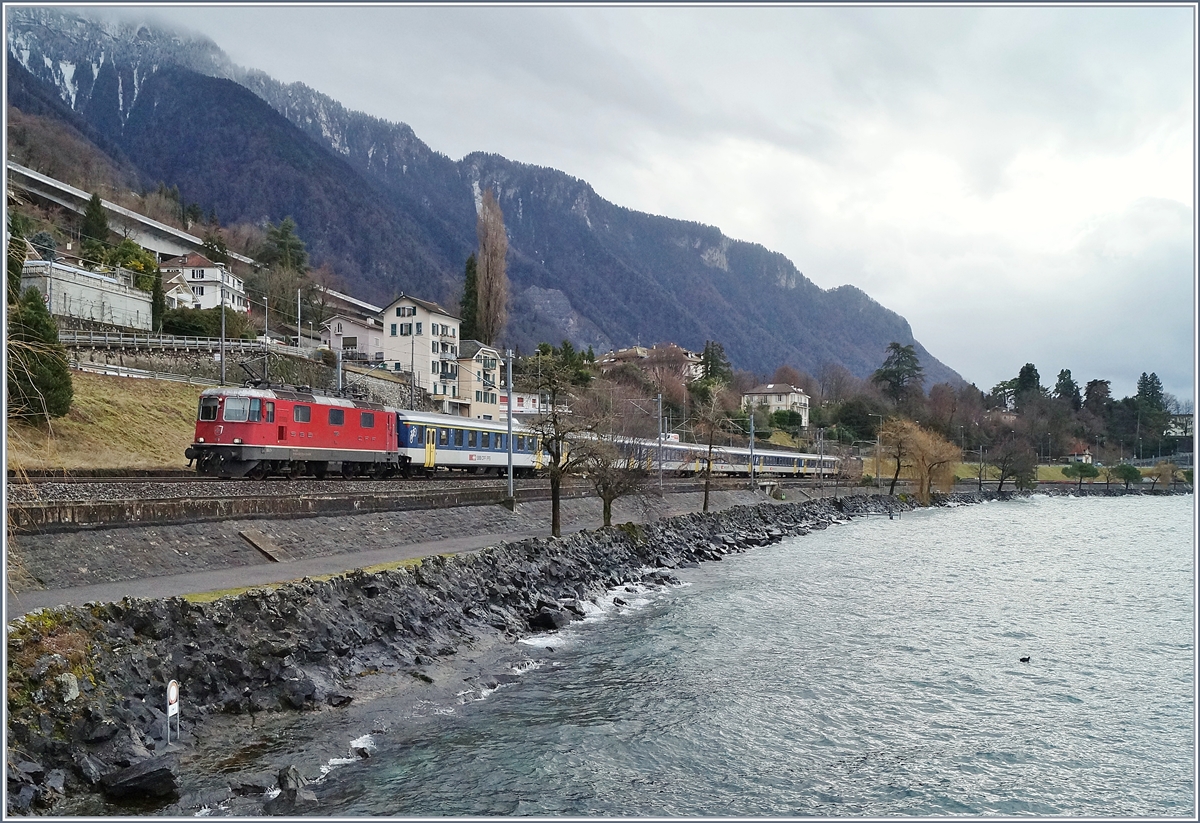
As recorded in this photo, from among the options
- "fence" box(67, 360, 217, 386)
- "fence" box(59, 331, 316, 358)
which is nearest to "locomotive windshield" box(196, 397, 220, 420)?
"fence" box(67, 360, 217, 386)

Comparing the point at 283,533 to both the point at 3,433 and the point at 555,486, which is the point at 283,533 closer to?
the point at 555,486

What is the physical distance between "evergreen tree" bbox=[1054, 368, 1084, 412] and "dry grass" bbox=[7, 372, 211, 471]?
138 m

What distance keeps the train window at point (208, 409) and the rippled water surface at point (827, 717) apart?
15.6 m

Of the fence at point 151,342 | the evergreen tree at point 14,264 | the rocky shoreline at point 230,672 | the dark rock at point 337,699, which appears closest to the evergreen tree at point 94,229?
the fence at point 151,342

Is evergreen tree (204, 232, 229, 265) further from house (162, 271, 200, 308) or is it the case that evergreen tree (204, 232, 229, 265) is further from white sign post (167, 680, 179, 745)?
white sign post (167, 680, 179, 745)

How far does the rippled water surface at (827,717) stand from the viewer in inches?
437

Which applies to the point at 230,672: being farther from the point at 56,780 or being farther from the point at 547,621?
the point at 547,621

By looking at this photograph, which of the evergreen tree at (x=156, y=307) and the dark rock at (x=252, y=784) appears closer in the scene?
the dark rock at (x=252, y=784)

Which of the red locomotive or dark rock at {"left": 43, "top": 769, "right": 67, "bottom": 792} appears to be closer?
dark rock at {"left": 43, "top": 769, "right": 67, "bottom": 792}

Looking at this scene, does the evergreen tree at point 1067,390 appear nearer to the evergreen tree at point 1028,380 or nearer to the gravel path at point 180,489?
the evergreen tree at point 1028,380

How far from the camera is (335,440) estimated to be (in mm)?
32625

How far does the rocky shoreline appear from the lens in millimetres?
9750

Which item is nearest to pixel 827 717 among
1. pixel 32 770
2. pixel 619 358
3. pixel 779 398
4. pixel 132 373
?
pixel 32 770

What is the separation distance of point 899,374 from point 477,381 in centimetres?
7413
